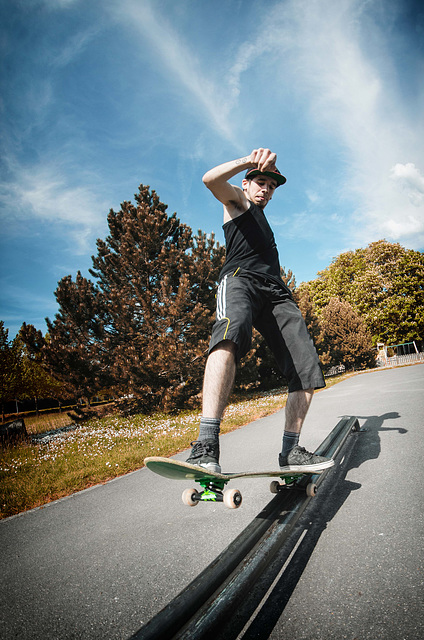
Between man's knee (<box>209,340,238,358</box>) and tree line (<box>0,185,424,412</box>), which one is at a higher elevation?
tree line (<box>0,185,424,412</box>)

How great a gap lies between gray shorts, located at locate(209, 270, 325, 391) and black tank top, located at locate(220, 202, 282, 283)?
0.09 meters

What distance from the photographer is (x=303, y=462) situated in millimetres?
2145

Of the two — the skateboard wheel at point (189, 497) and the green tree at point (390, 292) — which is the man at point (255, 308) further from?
the green tree at point (390, 292)

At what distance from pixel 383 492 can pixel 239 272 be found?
1.88 m

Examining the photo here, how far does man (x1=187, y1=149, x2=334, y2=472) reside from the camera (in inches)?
75.4

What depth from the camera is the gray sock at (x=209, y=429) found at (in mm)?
1744

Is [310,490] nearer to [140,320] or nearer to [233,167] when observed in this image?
[233,167]

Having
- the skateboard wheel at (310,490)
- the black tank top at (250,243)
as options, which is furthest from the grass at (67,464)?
the black tank top at (250,243)

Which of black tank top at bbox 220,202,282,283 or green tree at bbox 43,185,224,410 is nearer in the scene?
black tank top at bbox 220,202,282,283

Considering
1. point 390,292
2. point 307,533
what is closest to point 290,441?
point 307,533

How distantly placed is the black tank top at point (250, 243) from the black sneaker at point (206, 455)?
1.20 m

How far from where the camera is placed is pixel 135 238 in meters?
12.7

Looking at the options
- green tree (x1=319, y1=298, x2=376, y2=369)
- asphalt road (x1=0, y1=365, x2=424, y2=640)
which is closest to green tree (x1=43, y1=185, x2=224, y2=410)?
asphalt road (x1=0, y1=365, x2=424, y2=640)

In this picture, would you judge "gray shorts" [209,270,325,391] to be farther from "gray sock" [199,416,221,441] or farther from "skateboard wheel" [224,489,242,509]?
"skateboard wheel" [224,489,242,509]
